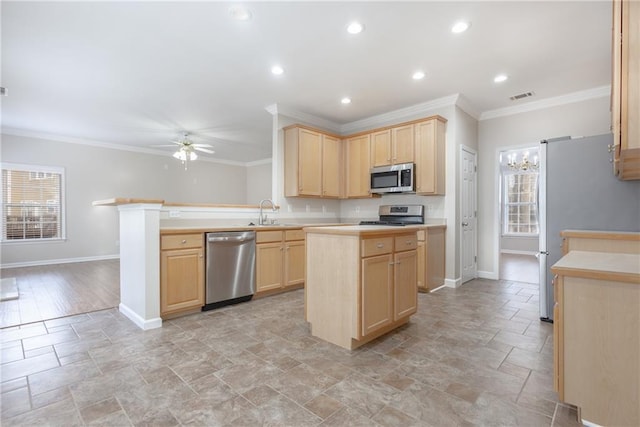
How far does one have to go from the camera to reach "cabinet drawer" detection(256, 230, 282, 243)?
3.79 metres

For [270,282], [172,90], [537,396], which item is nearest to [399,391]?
[537,396]

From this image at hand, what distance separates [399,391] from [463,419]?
0.37 metres

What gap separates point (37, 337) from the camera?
263 cm

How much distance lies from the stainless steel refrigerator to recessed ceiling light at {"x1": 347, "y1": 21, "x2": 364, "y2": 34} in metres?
2.14

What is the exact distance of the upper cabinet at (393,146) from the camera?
456 cm

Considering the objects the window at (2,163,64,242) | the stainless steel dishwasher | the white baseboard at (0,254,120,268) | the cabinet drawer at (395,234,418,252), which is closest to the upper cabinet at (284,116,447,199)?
the stainless steel dishwasher

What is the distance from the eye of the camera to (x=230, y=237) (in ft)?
11.3

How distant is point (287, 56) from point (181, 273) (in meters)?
2.56

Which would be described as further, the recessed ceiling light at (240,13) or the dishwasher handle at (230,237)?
the dishwasher handle at (230,237)

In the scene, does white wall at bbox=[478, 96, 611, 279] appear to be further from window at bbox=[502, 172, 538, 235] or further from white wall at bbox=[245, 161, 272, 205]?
white wall at bbox=[245, 161, 272, 205]

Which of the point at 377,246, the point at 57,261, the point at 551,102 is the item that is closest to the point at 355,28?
the point at 377,246

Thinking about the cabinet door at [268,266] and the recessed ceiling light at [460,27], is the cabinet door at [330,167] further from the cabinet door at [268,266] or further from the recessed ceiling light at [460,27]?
the recessed ceiling light at [460,27]

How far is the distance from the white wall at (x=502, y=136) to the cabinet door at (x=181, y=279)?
435 cm

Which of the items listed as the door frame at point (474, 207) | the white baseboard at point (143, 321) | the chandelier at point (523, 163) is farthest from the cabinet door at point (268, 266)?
the chandelier at point (523, 163)
